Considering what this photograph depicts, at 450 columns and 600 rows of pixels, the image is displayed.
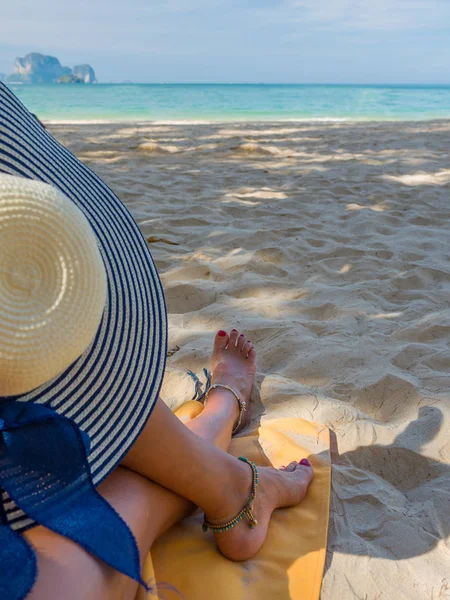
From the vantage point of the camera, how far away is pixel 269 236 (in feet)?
9.86

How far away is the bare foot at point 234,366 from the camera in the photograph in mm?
1641

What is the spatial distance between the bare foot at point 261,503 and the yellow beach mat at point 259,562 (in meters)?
0.02

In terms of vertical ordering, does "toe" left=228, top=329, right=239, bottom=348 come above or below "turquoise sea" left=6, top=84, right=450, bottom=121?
below

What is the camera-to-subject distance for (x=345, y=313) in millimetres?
2125

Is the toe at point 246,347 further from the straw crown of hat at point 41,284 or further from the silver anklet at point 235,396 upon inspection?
the straw crown of hat at point 41,284

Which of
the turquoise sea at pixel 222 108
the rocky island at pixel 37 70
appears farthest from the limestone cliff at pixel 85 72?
the turquoise sea at pixel 222 108

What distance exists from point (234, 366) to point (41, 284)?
3.76ft

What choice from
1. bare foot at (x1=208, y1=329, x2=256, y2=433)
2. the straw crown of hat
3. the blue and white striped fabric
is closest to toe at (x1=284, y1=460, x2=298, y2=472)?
bare foot at (x1=208, y1=329, x2=256, y2=433)

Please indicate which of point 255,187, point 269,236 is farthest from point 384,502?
point 255,187

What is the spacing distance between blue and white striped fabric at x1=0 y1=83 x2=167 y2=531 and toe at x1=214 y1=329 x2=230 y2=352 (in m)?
0.88

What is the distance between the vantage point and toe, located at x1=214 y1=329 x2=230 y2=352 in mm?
1835

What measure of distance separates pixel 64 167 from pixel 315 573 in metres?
0.94

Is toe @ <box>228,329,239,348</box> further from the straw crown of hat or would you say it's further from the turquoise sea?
the turquoise sea

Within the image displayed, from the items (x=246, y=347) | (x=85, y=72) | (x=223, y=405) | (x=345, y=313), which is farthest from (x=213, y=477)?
(x=85, y=72)
